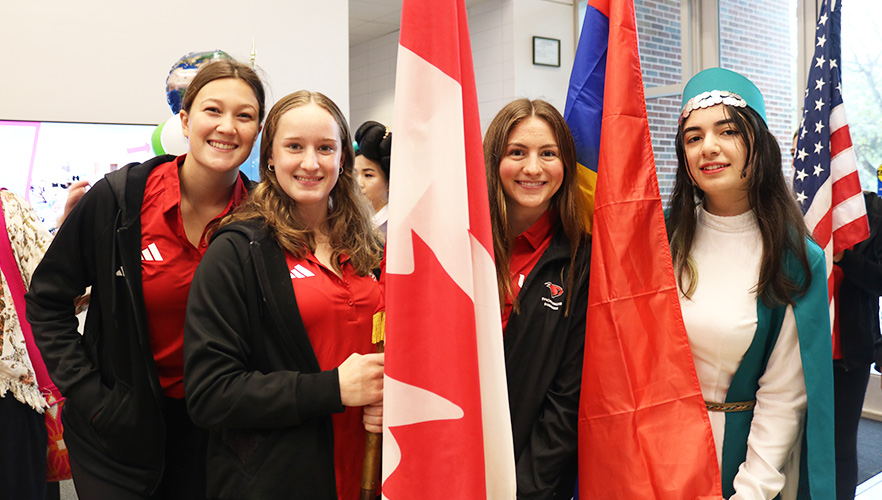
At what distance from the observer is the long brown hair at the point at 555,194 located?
5.38 feet

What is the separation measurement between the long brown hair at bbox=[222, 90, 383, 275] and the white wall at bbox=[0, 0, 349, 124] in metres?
2.49

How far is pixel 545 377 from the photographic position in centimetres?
154

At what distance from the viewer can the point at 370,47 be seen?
26.4ft

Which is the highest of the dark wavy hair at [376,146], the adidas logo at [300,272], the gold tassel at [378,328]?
the dark wavy hair at [376,146]

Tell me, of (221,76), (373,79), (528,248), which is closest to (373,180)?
(221,76)

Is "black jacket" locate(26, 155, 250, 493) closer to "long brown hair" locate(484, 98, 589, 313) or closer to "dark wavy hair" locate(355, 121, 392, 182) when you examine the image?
"long brown hair" locate(484, 98, 589, 313)

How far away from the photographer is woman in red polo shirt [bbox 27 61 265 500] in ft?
5.32

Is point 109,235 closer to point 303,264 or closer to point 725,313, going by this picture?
point 303,264

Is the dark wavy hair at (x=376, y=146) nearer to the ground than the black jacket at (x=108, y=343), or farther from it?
farther from it

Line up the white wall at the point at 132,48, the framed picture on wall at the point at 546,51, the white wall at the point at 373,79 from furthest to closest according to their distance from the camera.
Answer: the white wall at the point at 373,79, the framed picture on wall at the point at 546,51, the white wall at the point at 132,48

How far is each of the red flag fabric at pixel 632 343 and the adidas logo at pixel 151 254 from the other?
1.07 metres

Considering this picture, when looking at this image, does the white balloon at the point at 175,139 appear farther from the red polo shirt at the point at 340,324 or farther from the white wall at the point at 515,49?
the white wall at the point at 515,49

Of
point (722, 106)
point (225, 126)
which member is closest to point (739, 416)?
point (722, 106)

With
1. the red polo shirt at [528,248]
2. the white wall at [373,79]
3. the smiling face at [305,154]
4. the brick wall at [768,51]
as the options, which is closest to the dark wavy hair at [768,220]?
the red polo shirt at [528,248]
